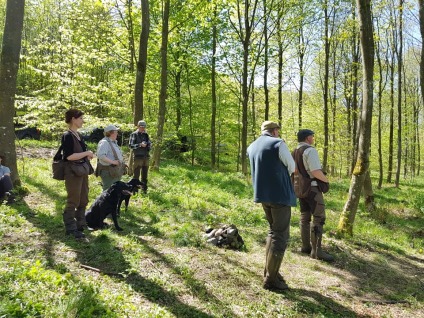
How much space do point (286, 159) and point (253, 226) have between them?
4663mm

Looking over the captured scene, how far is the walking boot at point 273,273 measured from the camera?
4836 millimetres

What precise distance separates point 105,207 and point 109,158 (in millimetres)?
1115

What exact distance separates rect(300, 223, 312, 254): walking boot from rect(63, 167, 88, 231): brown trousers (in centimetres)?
433

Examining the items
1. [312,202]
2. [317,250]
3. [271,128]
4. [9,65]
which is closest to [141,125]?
[9,65]

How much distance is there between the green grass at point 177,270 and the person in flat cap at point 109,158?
1.08 metres

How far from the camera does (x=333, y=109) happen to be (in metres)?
27.4

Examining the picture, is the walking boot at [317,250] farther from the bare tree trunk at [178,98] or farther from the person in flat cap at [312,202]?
the bare tree trunk at [178,98]

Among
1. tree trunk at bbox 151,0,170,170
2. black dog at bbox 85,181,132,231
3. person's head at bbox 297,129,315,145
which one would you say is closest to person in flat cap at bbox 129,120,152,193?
black dog at bbox 85,181,132,231

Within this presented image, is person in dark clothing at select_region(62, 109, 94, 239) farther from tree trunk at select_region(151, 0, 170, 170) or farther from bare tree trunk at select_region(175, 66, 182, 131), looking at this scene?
bare tree trunk at select_region(175, 66, 182, 131)

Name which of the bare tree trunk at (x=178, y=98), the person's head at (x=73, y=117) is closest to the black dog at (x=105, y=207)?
the person's head at (x=73, y=117)

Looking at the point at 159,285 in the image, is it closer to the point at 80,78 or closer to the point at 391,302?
the point at 391,302

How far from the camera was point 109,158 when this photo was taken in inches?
290

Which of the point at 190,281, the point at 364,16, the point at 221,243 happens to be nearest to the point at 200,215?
the point at 221,243

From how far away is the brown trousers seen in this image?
19.4 ft
